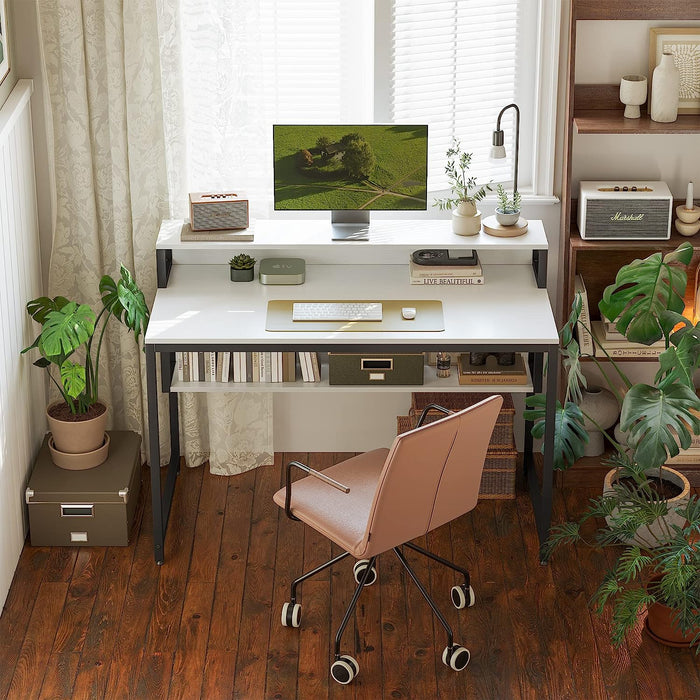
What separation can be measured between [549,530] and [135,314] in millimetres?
1556

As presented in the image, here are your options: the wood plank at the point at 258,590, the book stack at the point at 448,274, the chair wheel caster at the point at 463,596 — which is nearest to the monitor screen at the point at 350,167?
the book stack at the point at 448,274

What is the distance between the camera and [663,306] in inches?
137

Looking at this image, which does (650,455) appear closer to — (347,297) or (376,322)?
(376,322)

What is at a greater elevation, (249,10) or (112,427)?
(249,10)

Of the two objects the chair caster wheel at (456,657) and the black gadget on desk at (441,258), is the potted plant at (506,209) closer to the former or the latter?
the black gadget on desk at (441,258)

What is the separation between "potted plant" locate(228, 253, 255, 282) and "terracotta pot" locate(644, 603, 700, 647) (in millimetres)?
1691

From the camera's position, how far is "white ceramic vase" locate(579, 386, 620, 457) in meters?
4.11

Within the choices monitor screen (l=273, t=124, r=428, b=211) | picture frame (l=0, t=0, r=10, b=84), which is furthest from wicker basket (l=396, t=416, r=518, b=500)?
picture frame (l=0, t=0, r=10, b=84)

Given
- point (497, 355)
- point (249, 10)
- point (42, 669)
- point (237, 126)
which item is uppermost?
point (249, 10)

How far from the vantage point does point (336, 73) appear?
3939 mm

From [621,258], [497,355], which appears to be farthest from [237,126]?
[621,258]

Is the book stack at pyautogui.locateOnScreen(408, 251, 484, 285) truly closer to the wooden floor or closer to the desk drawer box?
the desk drawer box

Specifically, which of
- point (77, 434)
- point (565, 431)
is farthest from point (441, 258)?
point (77, 434)

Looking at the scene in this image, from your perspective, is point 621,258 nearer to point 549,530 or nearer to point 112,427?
point 549,530
